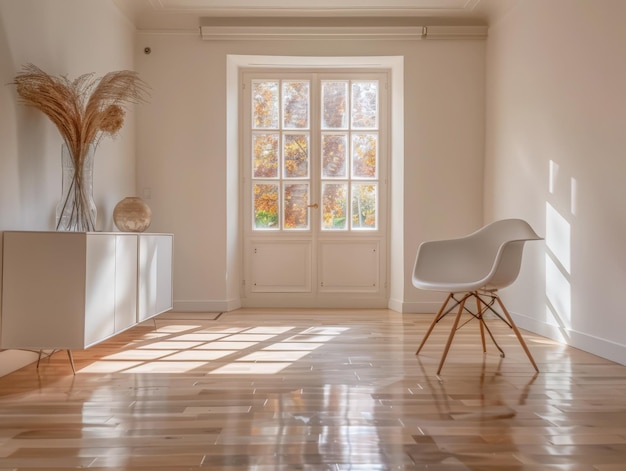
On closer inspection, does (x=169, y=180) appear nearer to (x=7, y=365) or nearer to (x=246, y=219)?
(x=246, y=219)

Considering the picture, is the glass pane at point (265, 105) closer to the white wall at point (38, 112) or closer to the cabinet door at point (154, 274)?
the white wall at point (38, 112)

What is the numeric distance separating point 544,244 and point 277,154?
107 inches

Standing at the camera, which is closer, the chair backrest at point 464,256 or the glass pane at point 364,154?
the chair backrest at point 464,256

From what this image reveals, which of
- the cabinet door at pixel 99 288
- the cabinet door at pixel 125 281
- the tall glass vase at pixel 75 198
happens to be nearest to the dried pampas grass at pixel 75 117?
the tall glass vase at pixel 75 198

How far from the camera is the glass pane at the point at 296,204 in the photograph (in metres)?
5.34

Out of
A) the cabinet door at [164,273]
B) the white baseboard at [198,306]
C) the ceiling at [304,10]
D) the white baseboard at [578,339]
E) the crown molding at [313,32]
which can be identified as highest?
the ceiling at [304,10]

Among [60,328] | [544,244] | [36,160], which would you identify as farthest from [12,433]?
[544,244]

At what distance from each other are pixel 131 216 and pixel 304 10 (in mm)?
2460

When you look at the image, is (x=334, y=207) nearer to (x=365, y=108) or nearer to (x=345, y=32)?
(x=365, y=108)

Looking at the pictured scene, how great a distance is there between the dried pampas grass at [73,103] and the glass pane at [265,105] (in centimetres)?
206

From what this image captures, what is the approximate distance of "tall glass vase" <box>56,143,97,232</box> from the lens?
3.05 meters

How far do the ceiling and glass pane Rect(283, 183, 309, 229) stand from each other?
1640 mm

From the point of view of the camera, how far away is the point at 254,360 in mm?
2941

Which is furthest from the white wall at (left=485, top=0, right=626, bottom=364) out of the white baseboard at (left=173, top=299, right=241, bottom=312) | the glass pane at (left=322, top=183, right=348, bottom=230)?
the white baseboard at (left=173, top=299, right=241, bottom=312)
